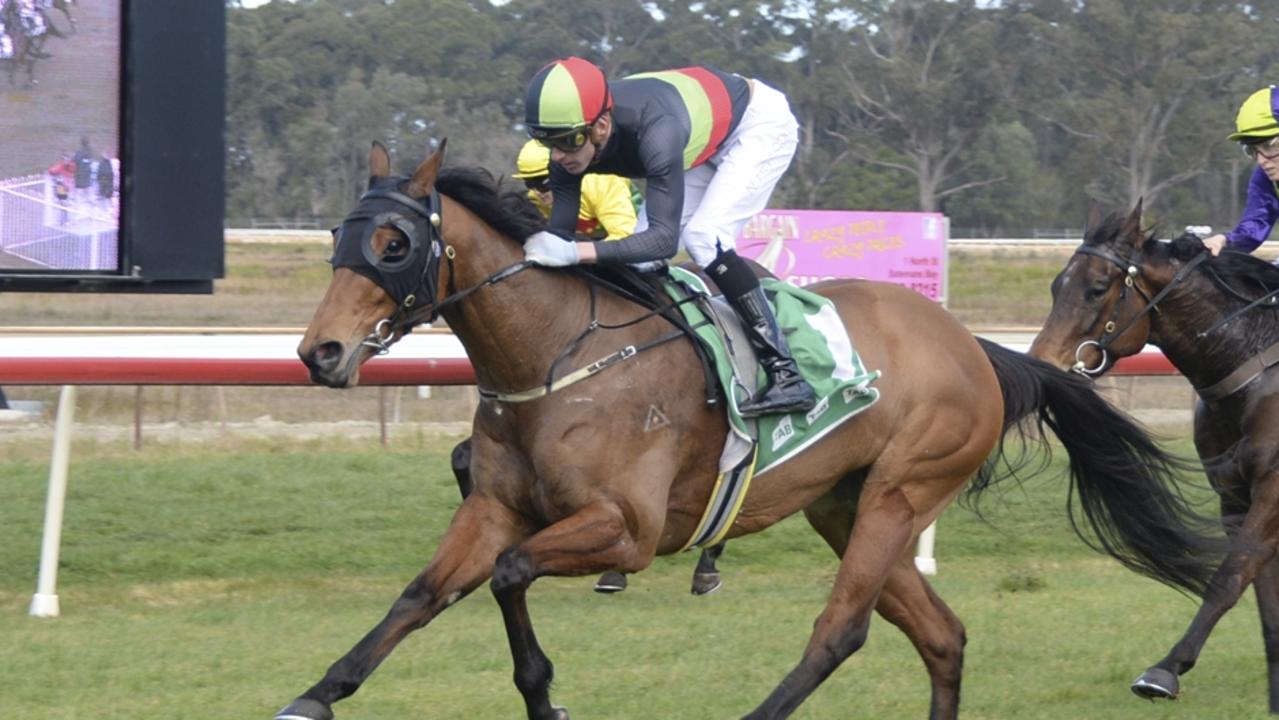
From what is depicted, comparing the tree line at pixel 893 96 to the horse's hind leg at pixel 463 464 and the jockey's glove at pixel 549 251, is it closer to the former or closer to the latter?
the horse's hind leg at pixel 463 464

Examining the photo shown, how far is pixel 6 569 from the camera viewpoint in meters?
6.63

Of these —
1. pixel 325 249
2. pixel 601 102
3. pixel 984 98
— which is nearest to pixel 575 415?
pixel 601 102

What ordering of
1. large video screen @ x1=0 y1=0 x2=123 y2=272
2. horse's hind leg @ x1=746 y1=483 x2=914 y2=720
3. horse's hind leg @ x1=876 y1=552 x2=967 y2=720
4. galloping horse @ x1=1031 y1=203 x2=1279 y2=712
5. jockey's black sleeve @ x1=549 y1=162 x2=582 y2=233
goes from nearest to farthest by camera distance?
horse's hind leg @ x1=746 y1=483 x2=914 y2=720, jockey's black sleeve @ x1=549 y1=162 x2=582 y2=233, horse's hind leg @ x1=876 y1=552 x2=967 y2=720, galloping horse @ x1=1031 y1=203 x2=1279 y2=712, large video screen @ x1=0 y1=0 x2=123 y2=272

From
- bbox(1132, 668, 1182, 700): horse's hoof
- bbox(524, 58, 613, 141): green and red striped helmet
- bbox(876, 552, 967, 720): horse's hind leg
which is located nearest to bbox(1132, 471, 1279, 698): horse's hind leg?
bbox(1132, 668, 1182, 700): horse's hoof

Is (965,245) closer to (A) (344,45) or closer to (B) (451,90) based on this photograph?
(B) (451,90)

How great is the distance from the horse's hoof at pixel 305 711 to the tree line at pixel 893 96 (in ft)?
125

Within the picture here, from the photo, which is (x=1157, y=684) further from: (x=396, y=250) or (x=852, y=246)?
(x=852, y=246)

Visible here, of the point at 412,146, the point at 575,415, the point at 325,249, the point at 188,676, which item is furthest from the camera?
the point at 412,146

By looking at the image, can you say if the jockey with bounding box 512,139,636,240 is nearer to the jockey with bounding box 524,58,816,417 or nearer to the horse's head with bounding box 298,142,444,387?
the jockey with bounding box 524,58,816,417

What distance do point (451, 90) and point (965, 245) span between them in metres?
16.3

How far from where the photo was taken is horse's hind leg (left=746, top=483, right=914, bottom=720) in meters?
4.32

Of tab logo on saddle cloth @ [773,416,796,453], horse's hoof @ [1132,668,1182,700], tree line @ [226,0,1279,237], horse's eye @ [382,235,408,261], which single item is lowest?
tree line @ [226,0,1279,237]

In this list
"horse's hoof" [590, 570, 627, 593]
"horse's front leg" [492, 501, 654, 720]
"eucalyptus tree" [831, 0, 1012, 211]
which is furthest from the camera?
"eucalyptus tree" [831, 0, 1012, 211]

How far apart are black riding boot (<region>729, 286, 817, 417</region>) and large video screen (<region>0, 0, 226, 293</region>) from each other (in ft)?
8.96
